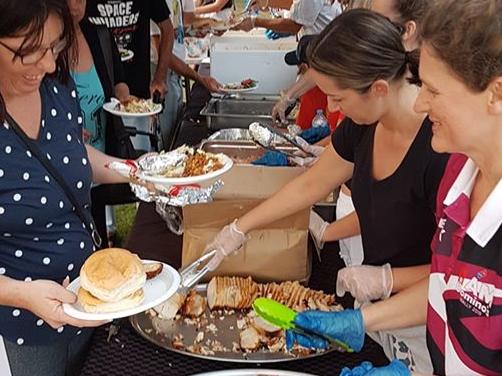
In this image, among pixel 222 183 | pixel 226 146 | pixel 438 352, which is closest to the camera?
pixel 438 352

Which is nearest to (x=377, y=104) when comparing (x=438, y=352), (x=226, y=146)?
(x=438, y=352)

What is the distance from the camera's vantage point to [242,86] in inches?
108

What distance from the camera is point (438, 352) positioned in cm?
93

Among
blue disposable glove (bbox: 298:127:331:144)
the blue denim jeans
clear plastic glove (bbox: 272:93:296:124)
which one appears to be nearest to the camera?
the blue denim jeans

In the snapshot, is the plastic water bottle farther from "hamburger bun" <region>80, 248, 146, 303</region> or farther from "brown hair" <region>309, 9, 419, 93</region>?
"hamburger bun" <region>80, 248, 146, 303</region>

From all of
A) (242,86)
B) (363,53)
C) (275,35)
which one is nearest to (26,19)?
(363,53)

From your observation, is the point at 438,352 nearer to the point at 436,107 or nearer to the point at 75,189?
the point at 436,107

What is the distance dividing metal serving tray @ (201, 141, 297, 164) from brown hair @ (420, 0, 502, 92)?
1.28 m

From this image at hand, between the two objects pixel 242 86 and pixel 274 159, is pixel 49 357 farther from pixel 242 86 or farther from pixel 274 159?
pixel 242 86

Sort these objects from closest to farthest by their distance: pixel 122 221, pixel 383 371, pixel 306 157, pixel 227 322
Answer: pixel 383 371, pixel 227 322, pixel 306 157, pixel 122 221

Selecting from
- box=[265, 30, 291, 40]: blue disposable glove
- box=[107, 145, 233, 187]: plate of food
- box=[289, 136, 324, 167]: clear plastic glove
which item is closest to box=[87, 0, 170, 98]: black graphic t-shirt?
box=[265, 30, 291, 40]: blue disposable glove

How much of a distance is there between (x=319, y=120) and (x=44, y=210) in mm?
1322

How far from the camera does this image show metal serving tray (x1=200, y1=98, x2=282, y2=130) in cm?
247

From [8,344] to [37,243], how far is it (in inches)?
9.5
